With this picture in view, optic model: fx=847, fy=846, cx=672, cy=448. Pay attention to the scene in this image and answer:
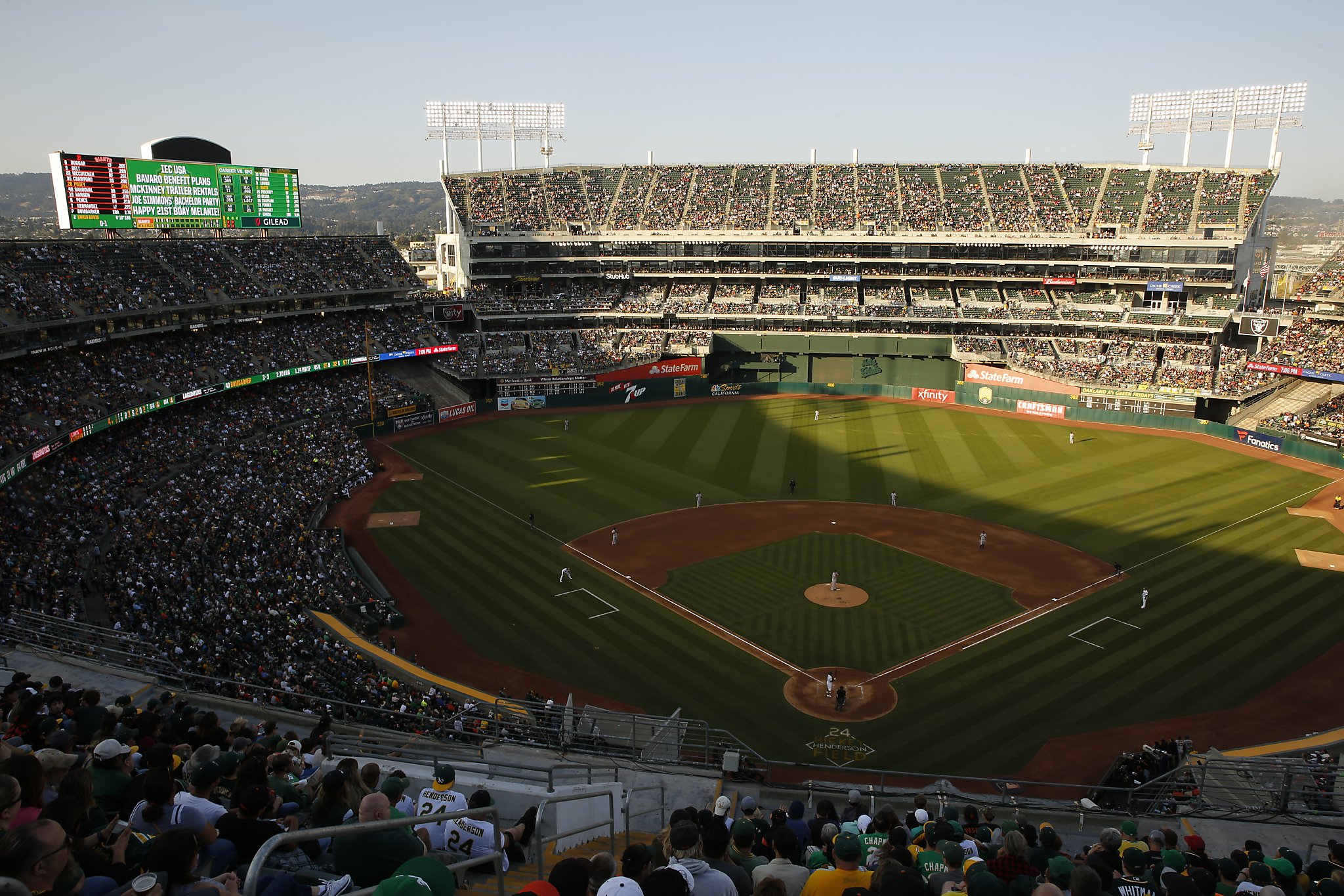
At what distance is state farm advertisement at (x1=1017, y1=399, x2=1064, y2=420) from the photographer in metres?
Result: 60.8

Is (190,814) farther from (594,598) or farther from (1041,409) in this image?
(1041,409)

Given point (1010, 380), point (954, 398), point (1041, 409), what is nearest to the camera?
point (1041, 409)

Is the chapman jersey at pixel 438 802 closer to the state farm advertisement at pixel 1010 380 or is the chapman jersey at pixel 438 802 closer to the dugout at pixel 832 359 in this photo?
the state farm advertisement at pixel 1010 380

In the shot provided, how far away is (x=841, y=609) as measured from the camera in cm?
3070

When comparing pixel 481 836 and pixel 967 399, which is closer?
pixel 481 836

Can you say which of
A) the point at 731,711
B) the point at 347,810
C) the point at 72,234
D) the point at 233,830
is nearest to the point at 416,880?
the point at 233,830

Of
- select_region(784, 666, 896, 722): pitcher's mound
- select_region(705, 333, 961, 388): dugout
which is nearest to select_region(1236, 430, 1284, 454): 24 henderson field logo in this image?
select_region(705, 333, 961, 388): dugout

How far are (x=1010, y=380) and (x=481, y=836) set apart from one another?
64.1m

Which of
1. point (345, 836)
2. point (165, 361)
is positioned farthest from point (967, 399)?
point (345, 836)

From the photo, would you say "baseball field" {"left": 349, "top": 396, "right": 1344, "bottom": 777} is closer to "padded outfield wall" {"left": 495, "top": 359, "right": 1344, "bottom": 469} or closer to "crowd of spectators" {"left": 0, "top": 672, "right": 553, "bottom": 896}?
"padded outfield wall" {"left": 495, "top": 359, "right": 1344, "bottom": 469}

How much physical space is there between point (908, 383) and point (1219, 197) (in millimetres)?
27724

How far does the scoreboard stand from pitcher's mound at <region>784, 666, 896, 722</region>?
45.5 meters

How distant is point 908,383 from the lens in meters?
72.2

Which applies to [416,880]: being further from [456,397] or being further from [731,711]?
[456,397]
